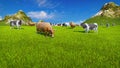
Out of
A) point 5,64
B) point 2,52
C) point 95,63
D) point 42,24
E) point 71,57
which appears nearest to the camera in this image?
point 5,64

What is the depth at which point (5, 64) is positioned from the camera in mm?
9406

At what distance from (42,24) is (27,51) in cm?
1132

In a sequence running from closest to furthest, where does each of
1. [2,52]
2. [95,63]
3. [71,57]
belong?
[95,63] → [71,57] → [2,52]

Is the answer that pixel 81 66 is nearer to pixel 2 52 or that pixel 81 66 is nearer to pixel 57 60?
pixel 57 60

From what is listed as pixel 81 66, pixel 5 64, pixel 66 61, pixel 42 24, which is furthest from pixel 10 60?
pixel 42 24

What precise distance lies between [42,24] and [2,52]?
38.7 ft

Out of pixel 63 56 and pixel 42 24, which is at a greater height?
pixel 42 24

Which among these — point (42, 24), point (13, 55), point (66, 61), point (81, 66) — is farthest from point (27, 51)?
point (42, 24)

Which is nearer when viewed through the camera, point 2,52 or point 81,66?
point 81,66

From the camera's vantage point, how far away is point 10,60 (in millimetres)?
10203

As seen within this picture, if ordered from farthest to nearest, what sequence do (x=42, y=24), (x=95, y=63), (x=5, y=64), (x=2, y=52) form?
(x=42, y=24) < (x=2, y=52) < (x=95, y=63) < (x=5, y=64)

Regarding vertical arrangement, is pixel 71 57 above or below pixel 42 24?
below

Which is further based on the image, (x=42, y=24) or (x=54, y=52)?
(x=42, y=24)

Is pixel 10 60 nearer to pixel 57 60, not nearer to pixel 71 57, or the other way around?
pixel 57 60
